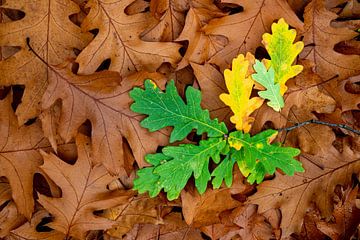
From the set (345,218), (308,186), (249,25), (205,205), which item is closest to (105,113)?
(205,205)

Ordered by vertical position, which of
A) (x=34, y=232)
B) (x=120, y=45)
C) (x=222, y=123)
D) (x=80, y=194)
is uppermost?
(x=120, y=45)

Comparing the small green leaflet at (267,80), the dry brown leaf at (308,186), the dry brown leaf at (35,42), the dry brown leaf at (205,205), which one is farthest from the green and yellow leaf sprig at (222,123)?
the dry brown leaf at (35,42)

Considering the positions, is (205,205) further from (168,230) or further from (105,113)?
(105,113)

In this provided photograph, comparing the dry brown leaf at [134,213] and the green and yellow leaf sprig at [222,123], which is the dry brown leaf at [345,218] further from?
the dry brown leaf at [134,213]

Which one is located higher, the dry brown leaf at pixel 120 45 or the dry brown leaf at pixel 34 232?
the dry brown leaf at pixel 120 45

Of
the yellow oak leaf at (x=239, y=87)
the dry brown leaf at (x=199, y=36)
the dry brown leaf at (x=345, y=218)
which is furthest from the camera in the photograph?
the dry brown leaf at (x=345, y=218)

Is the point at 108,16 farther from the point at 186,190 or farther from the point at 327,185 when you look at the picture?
the point at 327,185
